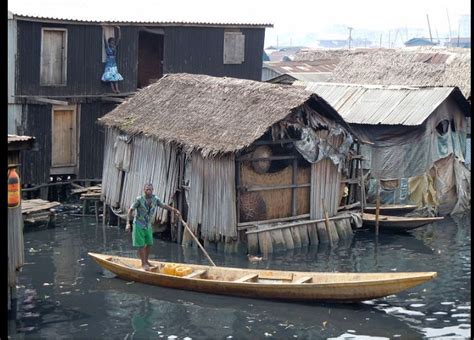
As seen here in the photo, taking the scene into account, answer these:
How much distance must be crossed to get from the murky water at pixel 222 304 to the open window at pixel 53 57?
19.2ft

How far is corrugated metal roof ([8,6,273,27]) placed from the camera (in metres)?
27.0

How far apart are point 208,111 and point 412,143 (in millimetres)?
6271

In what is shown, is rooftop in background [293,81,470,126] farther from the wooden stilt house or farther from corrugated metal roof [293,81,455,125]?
the wooden stilt house

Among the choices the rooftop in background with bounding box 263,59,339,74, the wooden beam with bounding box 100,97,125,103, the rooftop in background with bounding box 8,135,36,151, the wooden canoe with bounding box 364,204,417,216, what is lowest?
the wooden canoe with bounding box 364,204,417,216

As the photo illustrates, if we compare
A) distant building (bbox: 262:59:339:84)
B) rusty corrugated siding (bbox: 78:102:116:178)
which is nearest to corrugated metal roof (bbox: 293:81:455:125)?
rusty corrugated siding (bbox: 78:102:116:178)

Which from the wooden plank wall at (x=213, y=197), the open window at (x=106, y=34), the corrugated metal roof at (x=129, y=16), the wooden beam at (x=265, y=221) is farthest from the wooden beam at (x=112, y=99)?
the wooden beam at (x=265, y=221)

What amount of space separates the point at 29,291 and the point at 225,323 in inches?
159

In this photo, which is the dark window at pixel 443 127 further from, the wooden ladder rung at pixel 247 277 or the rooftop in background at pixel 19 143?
the rooftop in background at pixel 19 143

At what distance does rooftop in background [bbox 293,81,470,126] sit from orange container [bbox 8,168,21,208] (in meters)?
12.0

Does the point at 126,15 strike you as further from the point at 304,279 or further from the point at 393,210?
the point at 304,279

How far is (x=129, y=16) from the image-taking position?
29.4 metres

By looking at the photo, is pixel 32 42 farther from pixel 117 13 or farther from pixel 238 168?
pixel 238 168

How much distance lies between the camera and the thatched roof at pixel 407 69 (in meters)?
31.5

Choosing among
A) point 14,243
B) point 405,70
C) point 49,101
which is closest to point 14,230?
point 14,243
